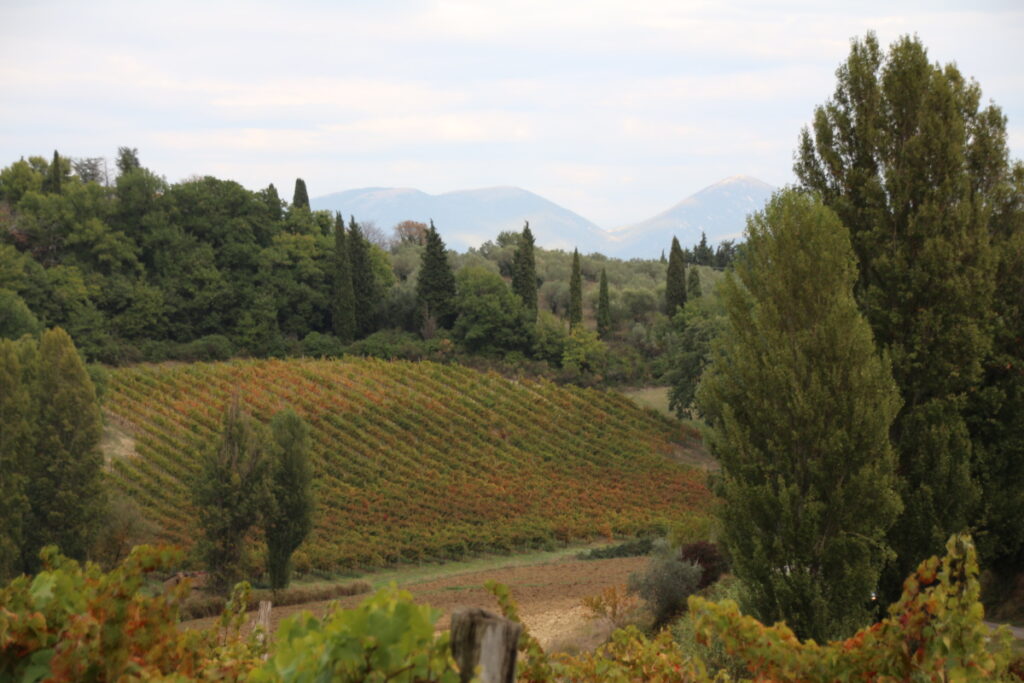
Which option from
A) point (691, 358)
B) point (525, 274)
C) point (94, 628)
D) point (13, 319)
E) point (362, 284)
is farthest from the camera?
point (362, 284)

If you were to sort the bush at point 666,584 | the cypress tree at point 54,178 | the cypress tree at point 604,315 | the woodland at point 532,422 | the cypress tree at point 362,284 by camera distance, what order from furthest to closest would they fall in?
the cypress tree at point 604,315, the cypress tree at point 54,178, the cypress tree at point 362,284, the bush at point 666,584, the woodland at point 532,422

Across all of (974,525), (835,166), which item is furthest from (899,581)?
(835,166)

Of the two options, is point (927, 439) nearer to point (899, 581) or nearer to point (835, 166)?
point (899, 581)

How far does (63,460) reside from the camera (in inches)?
960

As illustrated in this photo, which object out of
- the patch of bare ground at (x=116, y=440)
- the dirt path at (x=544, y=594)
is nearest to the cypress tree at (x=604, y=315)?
the patch of bare ground at (x=116, y=440)

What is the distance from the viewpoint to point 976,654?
140 inches

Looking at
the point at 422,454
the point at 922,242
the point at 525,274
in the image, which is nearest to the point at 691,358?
the point at 422,454

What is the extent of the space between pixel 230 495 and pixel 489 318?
27.6 metres

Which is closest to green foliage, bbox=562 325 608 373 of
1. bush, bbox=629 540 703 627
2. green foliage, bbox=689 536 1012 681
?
bush, bbox=629 540 703 627

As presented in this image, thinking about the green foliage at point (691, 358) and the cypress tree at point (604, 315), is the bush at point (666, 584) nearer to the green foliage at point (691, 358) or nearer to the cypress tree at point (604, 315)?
the green foliage at point (691, 358)

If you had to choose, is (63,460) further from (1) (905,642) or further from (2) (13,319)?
(1) (905,642)

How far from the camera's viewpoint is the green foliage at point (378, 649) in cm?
225

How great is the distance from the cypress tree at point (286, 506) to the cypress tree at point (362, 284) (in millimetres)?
27888

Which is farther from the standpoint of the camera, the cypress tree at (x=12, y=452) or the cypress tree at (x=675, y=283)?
the cypress tree at (x=675, y=283)
